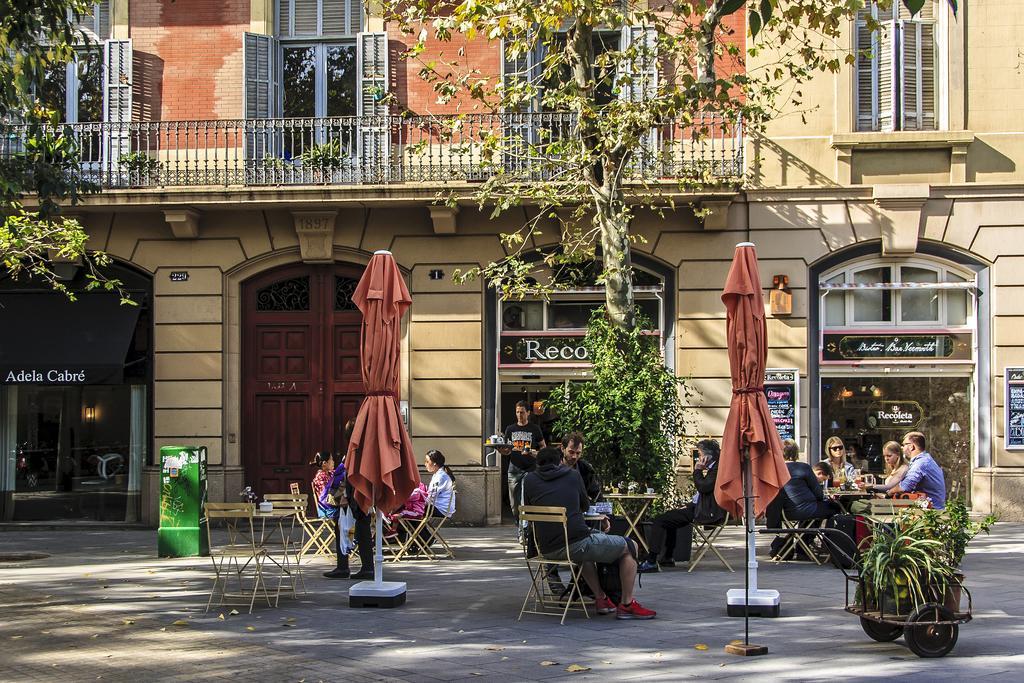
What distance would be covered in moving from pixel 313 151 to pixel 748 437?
1057 cm

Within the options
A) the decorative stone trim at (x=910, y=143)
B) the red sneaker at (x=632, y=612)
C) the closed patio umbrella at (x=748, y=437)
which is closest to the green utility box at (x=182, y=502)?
the red sneaker at (x=632, y=612)

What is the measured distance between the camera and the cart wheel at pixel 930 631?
870 cm

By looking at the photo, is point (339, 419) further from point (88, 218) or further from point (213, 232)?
point (88, 218)

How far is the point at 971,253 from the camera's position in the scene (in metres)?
18.1

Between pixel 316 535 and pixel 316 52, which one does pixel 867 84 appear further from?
pixel 316 535

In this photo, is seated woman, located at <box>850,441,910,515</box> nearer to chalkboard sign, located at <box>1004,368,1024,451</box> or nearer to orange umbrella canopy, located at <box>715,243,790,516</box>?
chalkboard sign, located at <box>1004,368,1024,451</box>

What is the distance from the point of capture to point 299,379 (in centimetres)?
1933

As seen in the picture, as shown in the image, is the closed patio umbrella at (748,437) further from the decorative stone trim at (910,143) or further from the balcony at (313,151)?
the decorative stone trim at (910,143)

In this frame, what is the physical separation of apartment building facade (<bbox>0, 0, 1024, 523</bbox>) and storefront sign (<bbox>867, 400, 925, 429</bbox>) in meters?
0.05

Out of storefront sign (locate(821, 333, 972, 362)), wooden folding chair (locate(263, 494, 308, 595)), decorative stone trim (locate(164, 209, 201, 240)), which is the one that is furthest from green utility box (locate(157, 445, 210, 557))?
storefront sign (locate(821, 333, 972, 362))

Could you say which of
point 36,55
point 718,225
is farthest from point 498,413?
point 36,55

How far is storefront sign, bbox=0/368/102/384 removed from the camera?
1866 centimetres

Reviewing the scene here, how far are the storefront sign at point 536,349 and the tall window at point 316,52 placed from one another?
15.7 feet

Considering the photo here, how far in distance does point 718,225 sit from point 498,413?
426 centimetres
